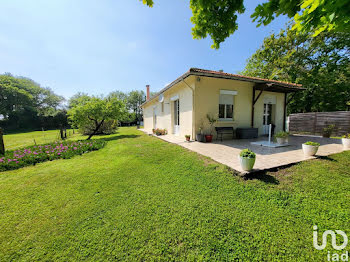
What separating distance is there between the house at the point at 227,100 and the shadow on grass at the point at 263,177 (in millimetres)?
4281

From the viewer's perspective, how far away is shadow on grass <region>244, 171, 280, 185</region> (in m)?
2.90

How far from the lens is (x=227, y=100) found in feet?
25.3

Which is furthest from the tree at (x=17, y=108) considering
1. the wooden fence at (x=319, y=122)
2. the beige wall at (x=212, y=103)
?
the wooden fence at (x=319, y=122)

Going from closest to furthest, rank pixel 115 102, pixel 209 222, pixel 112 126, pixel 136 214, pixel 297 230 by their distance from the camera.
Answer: pixel 297 230 < pixel 209 222 < pixel 136 214 < pixel 115 102 < pixel 112 126

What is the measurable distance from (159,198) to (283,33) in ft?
69.1

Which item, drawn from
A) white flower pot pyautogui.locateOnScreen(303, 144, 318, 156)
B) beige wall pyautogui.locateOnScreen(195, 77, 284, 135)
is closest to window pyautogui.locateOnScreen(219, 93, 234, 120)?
beige wall pyautogui.locateOnScreen(195, 77, 284, 135)

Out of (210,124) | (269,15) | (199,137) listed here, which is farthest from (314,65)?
(269,15)

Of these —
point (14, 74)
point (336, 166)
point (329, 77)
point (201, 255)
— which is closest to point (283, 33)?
point (329, 77)

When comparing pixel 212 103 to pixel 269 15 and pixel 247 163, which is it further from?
pixel 269 15

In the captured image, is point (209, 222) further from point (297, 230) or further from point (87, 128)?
point (87, 128)

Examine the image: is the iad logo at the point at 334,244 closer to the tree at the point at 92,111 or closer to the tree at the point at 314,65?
the tree at the point at 92,111

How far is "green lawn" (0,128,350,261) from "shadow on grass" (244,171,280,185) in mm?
34

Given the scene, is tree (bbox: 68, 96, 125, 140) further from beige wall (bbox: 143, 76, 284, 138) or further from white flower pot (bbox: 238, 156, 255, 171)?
white flower pot (bbox: 238, 156, 255, 171)

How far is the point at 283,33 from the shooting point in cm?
1420
